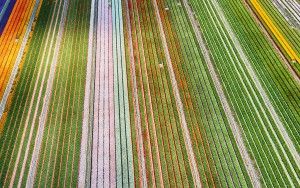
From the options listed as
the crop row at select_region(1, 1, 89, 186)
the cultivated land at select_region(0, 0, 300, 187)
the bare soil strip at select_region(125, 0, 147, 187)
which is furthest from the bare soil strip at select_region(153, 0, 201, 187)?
the crop row at select_region(1, 1, 89, 186)

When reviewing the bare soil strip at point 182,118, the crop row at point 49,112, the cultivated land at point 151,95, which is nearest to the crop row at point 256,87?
the cultivated land at point 151,95

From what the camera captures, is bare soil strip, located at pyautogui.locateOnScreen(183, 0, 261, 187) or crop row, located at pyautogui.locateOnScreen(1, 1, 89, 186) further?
crop row, located at pyautogui.locateOnScreen(1, 1, 89, 186)

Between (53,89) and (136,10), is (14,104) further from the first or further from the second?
(136,10)

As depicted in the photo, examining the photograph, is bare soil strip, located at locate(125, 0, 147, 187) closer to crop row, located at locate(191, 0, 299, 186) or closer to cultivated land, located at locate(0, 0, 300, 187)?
cultivated land, located at locate(0, 0, 300, 187)

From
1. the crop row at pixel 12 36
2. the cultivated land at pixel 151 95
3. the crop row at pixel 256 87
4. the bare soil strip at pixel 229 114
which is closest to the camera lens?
the bare soil strip at pixel 229 114

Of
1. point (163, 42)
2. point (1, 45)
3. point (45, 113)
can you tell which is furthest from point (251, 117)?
point (1, 45)

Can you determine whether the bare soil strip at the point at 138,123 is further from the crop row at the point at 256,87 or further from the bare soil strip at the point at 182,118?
the crop row at the point at 256,87

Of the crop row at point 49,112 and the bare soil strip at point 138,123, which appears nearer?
the bare soil strip at point 138,123

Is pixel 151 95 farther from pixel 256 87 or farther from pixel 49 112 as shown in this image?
pixel 256 87
